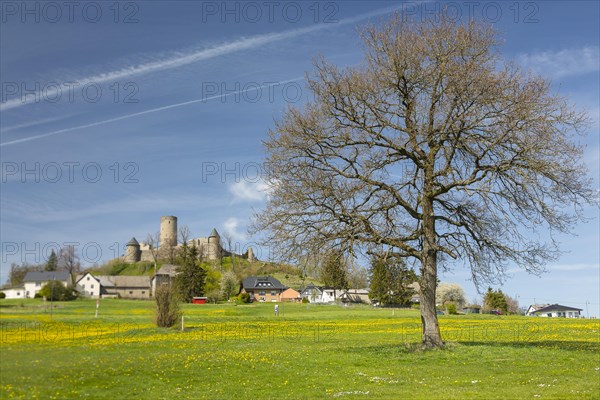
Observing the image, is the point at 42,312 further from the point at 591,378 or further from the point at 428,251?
the point at 428,251

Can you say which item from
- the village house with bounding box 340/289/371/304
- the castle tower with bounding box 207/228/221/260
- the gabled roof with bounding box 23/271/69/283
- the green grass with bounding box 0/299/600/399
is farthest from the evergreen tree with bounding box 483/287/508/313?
the gabled roof with bounding box 23/271/69/283

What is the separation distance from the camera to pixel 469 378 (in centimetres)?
1712

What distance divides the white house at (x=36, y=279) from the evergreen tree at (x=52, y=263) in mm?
67

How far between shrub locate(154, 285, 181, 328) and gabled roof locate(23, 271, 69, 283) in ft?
78.7

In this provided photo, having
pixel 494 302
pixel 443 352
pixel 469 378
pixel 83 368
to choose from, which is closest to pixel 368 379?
pixel 469 378

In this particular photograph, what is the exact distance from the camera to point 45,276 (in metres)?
7.29

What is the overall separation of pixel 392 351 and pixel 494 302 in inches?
4157

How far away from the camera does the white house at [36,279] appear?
21.6ft

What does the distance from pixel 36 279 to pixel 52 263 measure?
309 mm

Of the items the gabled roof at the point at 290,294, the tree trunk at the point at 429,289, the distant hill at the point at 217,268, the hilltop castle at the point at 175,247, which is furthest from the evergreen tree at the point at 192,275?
the tree trunk at the point at 429,289

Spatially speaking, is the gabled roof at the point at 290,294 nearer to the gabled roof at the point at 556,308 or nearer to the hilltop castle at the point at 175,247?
the hilltop castle at the point at 175,247

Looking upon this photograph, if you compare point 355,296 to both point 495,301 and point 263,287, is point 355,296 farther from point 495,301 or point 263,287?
point 495,301

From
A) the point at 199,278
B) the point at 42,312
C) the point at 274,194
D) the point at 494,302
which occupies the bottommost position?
the point at 494,302

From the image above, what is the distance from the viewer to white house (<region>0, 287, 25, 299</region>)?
612 cm
